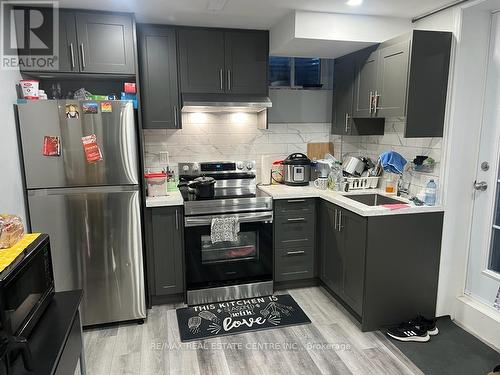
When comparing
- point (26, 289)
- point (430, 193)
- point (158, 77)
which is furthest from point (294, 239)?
point (26, 289)

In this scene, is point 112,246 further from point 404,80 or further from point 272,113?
point 404,80

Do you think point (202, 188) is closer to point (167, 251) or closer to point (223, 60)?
point (167, 251)

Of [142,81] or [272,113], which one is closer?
[142,81]

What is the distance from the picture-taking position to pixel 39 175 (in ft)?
8.11

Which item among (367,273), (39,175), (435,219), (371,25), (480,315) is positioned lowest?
(480,315)

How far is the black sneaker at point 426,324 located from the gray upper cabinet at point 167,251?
1.89 metres

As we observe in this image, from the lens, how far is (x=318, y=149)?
385 centimetres

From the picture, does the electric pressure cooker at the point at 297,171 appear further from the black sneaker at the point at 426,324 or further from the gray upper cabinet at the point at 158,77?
the black sneaker at the point at 426,324

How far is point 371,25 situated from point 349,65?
49 cm

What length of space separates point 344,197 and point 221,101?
136 cm

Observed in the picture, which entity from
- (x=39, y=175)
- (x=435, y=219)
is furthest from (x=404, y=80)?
(x=39, y=175)

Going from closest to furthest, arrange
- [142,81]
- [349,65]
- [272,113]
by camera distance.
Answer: [142,81] < [349,65] < [272,113]

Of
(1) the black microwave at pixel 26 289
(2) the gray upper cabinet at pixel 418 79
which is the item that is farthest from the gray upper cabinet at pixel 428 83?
(1) the black microwave at pixel 26 289

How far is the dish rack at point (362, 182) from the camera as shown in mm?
3254
